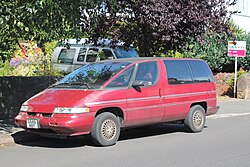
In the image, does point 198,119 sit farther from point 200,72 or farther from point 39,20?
point 39,20

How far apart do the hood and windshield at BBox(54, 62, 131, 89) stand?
1.07ft

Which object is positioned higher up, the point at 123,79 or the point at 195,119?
the point at 123,79

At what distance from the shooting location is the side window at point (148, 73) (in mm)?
9562

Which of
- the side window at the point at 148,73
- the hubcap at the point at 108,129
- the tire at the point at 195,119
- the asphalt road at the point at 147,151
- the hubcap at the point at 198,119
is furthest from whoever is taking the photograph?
the hubcap at the point at 198,119

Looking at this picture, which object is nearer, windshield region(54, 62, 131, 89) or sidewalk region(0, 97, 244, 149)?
windshield region(54, 62, 131, 89)

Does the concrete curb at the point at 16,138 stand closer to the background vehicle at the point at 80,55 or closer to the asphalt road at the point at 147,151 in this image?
the asphalt road at the point at 147,151

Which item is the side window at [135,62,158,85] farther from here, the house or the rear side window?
the house

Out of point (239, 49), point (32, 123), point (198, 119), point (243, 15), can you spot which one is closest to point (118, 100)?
point (32, 123)

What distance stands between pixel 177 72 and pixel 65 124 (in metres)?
3.25

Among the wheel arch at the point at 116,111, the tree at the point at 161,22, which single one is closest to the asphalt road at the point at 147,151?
the wheel arch at the point at 116,111

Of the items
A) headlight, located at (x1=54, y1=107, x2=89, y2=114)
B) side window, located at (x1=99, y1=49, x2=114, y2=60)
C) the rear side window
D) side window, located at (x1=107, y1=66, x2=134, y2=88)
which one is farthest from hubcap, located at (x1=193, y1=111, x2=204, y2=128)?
side window, located at (x1=99, y1=49, x2=114, y2=60)

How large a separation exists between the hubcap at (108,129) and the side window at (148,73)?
1.21 metres

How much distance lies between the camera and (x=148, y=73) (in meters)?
9.73

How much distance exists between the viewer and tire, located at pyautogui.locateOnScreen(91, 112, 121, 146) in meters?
8.65
